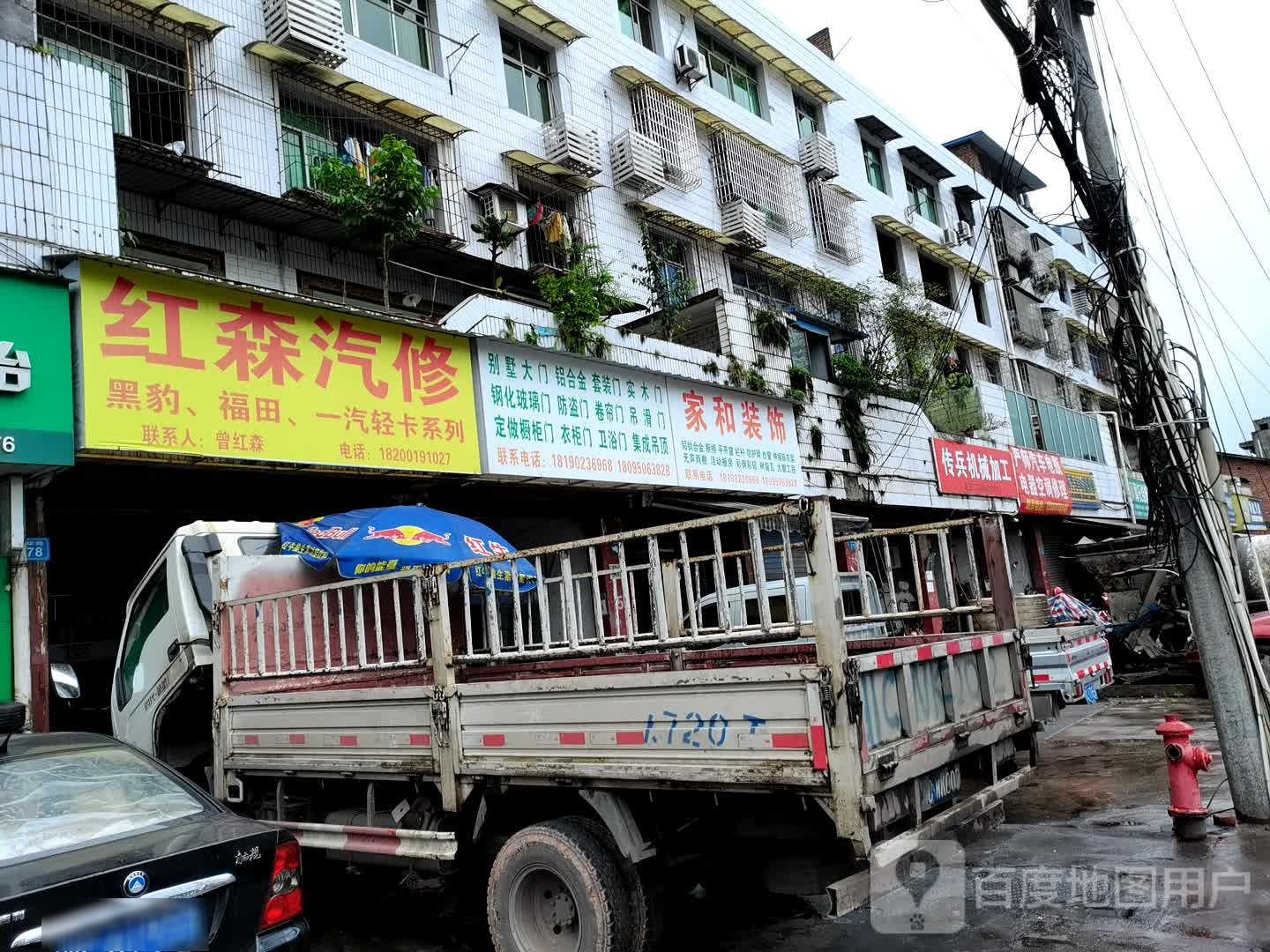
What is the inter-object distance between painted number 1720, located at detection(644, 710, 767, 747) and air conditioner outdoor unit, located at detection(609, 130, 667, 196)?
508 inches

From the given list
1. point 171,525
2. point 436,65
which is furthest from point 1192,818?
point 436,65

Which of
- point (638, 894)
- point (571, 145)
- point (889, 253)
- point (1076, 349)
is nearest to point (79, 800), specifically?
point (638, 894)

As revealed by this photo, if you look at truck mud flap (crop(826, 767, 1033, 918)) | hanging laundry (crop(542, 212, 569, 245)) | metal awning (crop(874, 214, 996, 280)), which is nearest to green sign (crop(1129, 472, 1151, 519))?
metal awning (crop(874, 214, 996, 280))

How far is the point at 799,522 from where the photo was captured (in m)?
3.57

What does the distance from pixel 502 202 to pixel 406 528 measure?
305 inches

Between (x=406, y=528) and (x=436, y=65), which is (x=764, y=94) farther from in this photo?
(x=406, y=528)

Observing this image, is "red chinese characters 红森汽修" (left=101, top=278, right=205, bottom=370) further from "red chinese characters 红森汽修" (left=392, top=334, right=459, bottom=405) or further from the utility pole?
the utility pole

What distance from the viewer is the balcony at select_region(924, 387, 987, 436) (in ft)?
60.7

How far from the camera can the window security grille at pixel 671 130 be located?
641 inches

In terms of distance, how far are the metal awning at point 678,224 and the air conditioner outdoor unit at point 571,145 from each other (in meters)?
1.17

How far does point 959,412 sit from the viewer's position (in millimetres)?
19094

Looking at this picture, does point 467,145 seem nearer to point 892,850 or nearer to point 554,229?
point 554,229

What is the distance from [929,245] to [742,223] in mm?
9257

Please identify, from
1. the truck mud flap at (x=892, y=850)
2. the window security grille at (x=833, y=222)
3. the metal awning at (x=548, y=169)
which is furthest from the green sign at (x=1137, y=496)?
the truck mud flap at (x=892, y=850)
